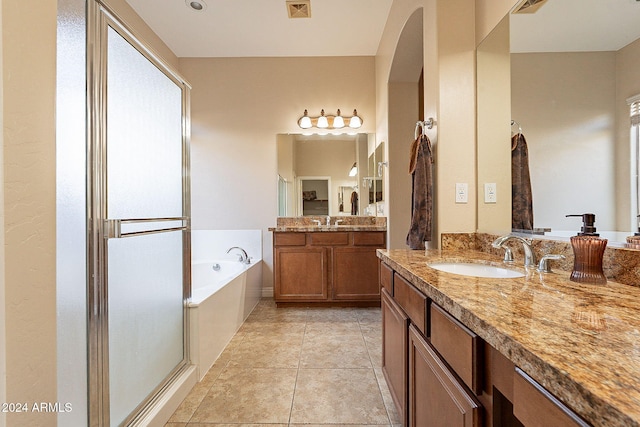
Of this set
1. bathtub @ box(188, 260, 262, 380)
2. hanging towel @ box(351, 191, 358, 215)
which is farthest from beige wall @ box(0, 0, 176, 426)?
hanging towel @ box(351, 191, 358, 215)

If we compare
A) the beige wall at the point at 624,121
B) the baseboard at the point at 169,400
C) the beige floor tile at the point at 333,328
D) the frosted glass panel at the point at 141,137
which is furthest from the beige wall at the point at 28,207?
the beige floor tile at the point at 333,328

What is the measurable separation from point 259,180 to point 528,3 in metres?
2.87

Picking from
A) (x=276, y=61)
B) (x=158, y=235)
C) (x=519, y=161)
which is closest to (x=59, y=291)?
(x=158, y=235)

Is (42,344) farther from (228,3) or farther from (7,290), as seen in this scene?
(228,3)

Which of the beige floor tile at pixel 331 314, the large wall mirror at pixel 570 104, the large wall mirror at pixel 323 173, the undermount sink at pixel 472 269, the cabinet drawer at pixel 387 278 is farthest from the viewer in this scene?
the large wall mirror at pixel 323 173

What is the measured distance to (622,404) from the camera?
317 millimetres

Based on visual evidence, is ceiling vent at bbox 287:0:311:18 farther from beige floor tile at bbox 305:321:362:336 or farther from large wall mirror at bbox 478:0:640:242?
beige floor tile at bbox 305:321:362:336

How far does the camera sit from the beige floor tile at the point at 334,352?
1933mm

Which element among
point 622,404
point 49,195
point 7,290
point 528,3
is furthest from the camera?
point 528,3

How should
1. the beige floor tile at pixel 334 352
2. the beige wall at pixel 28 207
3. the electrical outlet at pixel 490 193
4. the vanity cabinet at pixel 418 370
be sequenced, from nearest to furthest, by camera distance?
the beige wall at pixel 28 207 < the vanity cabinet at pixel 418 370 < the electrical outlet at pixel 490 193 < the beige floor tile at pixel 334 352

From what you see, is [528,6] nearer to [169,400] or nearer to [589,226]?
[589,226]

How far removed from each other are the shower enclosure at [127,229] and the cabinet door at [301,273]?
1.36m

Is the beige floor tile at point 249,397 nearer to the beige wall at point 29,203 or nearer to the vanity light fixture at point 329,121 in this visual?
the beige wall at point 29,203

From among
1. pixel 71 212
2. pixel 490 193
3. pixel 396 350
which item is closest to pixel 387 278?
pixel 396 350
